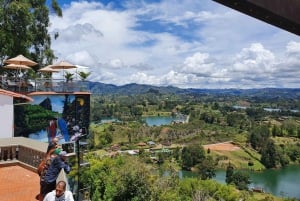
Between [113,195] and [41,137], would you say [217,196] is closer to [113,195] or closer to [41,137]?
[113,195]

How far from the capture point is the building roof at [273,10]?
0.86m

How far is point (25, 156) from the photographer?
28.7 ft

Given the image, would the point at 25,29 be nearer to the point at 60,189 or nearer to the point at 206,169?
the point at 60,189

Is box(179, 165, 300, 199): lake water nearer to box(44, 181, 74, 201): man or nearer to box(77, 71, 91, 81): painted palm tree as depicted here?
box(77, 71, 91, 81): painted palm tree

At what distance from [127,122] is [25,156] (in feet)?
353

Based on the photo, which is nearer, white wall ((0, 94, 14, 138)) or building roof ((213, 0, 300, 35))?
building roof ((213, 0, 300, 35))

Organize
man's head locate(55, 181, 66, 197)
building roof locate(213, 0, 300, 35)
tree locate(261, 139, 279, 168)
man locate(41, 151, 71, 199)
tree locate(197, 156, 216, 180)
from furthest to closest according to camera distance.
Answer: tree locate(261, 139, 279, 168), tree locate(197, 156, 216, 180), man locate(41, 151, 71, 199), man's head locate(55, 181, 66, 197), building roof locate(213, 0, 300, 35)

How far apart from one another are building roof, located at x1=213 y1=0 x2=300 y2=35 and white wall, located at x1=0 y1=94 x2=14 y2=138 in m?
11.7

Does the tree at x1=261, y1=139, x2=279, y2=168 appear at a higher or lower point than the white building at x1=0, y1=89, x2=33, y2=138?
lower

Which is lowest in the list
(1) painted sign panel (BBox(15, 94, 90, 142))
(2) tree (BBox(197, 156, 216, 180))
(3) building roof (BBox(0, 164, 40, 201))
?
(2) tree (BBox(197, 156, 216, 180))

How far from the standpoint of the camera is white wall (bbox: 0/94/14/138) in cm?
1171

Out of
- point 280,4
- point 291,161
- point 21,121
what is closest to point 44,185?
point 280,4

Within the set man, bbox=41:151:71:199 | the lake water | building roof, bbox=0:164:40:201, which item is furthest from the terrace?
the lake water

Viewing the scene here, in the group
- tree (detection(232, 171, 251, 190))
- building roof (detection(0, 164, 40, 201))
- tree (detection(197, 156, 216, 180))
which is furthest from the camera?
tree (detection(197, 156, 216, 180))
